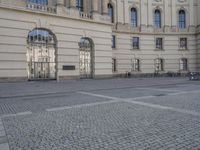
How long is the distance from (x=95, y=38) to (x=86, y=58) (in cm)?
323

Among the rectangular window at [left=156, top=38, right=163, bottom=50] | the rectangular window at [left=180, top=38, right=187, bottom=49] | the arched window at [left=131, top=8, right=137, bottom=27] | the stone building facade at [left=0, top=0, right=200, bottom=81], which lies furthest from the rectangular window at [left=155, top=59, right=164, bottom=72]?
the arched window at [left=131, top=8, right=137, bottom=27]

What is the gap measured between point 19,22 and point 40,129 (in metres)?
20.5

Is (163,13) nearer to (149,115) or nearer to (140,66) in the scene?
(140,66)

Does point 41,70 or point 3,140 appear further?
point 41,70

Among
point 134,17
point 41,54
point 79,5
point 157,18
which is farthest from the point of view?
point 157,18

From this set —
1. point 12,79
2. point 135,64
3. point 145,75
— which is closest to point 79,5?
point 12,79

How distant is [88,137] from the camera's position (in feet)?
18.1

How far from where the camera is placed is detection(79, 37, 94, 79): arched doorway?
29.4 m

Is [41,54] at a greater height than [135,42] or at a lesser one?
lesser

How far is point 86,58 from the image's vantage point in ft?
97.9

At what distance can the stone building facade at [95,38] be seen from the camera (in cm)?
2380

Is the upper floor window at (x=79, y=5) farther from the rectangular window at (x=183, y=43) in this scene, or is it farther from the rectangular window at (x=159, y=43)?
the rectangular window at (x=183, y=43)

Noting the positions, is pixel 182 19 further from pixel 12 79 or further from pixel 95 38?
pixel 12 79

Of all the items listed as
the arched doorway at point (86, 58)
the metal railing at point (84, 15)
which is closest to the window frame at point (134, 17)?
the metal railing at point (84, 15)
